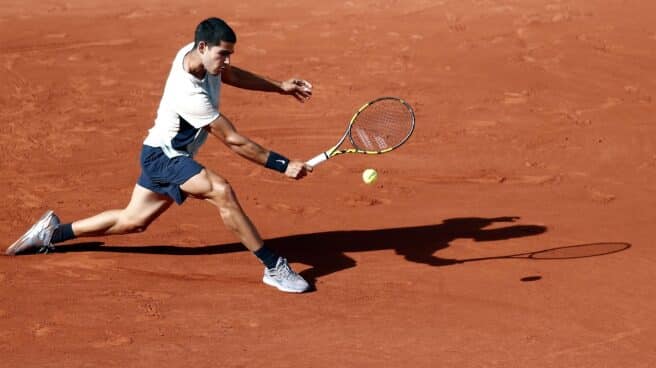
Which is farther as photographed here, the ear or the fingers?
the fingers

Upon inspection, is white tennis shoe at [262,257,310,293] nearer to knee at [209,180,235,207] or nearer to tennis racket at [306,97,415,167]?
knee at [209,180,235,207]

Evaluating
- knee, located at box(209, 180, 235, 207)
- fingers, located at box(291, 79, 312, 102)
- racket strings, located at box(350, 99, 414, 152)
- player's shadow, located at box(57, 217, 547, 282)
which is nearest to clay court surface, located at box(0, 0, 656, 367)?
player's shadow, located at box(57, 217, 547, 282)

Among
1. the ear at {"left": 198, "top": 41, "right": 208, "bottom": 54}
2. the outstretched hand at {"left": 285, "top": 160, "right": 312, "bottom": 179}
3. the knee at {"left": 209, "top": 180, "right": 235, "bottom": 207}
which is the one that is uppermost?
the ear at {"left": 198, "top": 41, "right": 208, "bottom": 54}

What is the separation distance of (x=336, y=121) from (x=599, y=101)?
2923 millimetres

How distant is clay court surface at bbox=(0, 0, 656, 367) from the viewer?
7.42 metres

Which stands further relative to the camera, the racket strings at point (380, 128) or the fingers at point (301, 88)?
the racket strings at point (380, 128)

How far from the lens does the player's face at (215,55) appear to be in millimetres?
7637

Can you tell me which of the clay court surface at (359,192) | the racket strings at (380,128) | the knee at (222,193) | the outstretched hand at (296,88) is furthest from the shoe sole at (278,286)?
the outstretched hand at (296,88)

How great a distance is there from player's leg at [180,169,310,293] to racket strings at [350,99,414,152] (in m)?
1.25

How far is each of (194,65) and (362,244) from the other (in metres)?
2.17

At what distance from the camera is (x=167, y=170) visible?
26.2ft

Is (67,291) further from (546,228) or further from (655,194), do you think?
(655,194)

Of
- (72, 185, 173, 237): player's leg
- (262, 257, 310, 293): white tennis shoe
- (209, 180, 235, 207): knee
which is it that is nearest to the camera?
(209, 180, 235, 207): knee

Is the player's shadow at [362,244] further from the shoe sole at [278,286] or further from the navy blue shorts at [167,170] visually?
the navy blue shorts at [167,170]
